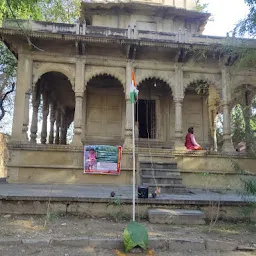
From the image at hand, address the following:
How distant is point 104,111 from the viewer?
43.1ft

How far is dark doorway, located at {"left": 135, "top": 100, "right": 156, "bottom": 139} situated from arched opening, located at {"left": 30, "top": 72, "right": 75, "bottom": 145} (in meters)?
3.97

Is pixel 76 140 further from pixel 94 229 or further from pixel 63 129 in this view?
pixel 63 129

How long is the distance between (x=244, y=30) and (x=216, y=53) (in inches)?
206

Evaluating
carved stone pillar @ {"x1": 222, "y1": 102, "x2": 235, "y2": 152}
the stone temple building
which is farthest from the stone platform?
carved stone pillar @ {"x1": 222, "y1": 102, "x2": 235, "y2": 152}

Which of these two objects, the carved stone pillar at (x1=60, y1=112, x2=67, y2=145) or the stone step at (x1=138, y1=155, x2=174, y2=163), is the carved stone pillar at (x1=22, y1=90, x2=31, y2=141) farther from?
the carved stone pillar at (x1=60, y1=112, x2=67, y2=145)

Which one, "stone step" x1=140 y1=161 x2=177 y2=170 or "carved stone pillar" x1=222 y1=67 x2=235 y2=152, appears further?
"carved stone pillar" x1=222 y1=67 x2=235 y2=152

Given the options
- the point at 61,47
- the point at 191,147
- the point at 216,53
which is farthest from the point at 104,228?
the point at 216,53

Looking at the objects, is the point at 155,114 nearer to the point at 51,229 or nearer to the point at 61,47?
the point at 61,47

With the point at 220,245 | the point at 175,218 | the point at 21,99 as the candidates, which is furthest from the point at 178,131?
the point at 220,245

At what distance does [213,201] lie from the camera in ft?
20.2

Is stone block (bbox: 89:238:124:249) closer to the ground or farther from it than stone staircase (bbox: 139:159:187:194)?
closer to the ground

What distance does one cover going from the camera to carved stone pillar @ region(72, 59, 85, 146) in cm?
1029

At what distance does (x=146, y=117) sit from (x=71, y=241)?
9.66 meters

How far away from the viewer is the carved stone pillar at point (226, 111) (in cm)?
1091
